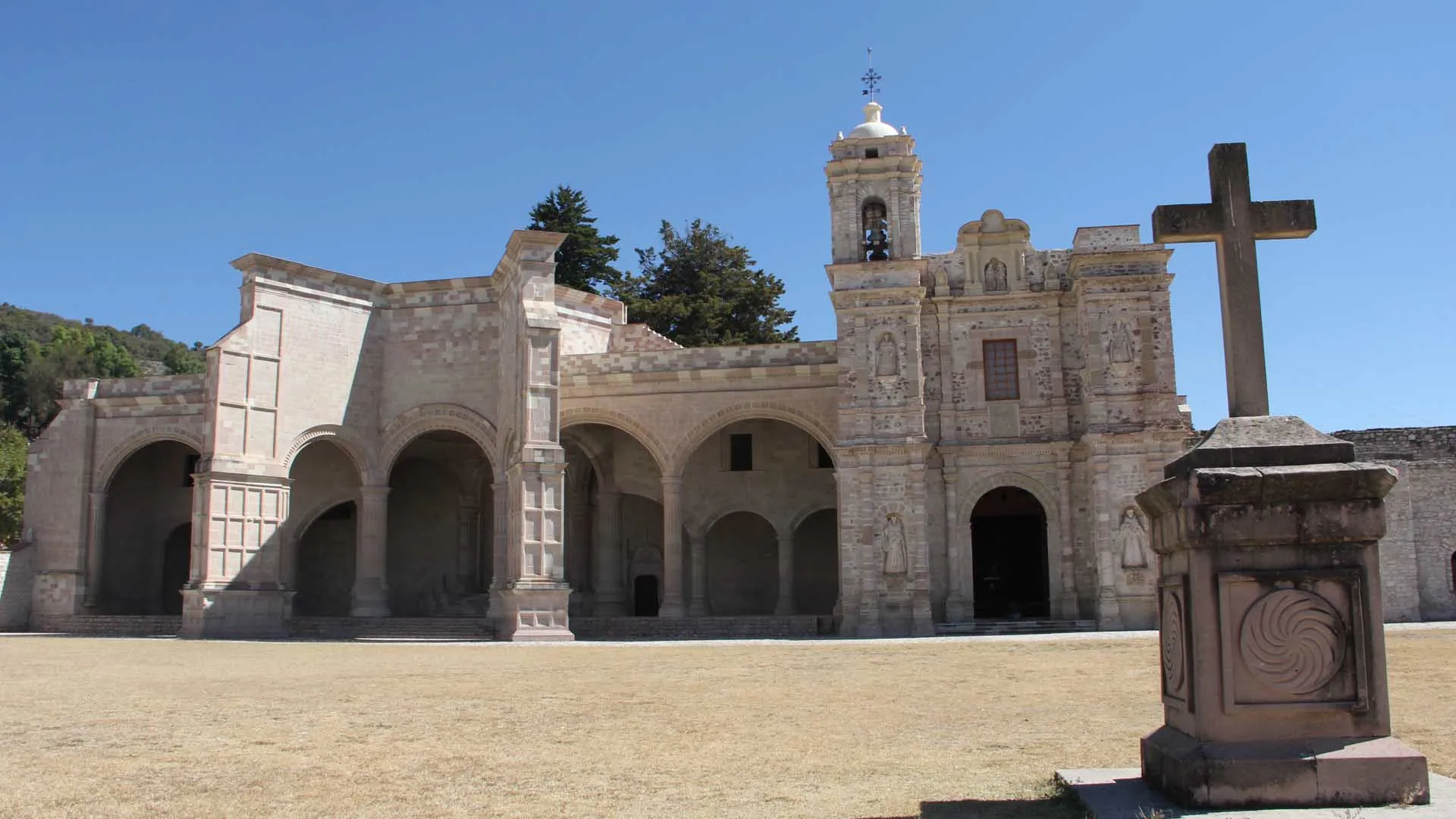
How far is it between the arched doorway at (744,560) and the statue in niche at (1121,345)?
1083 centimetres

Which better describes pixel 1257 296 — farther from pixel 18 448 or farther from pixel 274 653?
pixel 18 448

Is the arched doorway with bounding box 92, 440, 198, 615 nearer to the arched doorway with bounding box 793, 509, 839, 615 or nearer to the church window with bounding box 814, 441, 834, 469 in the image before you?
the arched doorway with bounding box 793, 509, 839, 615

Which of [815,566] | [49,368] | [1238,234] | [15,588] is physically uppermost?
[49,368]

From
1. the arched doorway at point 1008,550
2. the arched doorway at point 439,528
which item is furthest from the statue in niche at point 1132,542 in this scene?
the arched doorway at point 439,528

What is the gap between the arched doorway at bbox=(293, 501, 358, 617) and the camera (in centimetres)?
3600

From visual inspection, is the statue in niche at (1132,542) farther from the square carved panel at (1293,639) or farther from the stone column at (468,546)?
the square carved panel at (1293,639)

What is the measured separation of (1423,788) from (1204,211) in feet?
9.98

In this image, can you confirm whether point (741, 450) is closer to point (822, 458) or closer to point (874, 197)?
point (822, 458)

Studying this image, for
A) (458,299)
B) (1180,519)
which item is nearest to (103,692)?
(1180,519)

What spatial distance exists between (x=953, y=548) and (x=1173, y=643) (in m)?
22.4

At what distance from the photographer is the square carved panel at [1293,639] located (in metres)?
5.68

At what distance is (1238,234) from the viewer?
677cm

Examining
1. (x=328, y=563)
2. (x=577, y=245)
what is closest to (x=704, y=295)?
(x=577, y=245)

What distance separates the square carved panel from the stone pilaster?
26866 millimetres
